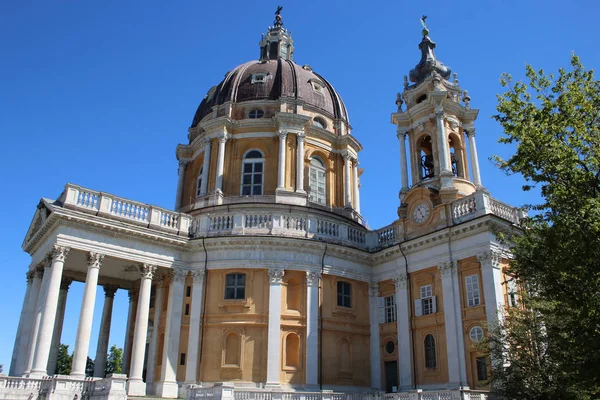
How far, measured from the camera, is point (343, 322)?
25.9 metres

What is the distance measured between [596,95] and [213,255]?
17.7 meters

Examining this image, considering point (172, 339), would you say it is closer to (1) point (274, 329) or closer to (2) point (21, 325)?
(1) point (274, 329)

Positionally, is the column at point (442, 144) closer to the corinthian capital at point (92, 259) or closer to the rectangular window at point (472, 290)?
the rectangular window at point (472, 290)

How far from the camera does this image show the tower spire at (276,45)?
4109 centimetres

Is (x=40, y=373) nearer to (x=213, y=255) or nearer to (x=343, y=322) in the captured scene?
(x=213, y=255)

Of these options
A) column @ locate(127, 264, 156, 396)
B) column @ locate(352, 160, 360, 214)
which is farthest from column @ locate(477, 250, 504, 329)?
column @ locate(127, 264, 156, 396)

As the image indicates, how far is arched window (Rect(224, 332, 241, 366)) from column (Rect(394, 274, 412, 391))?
7474 mm

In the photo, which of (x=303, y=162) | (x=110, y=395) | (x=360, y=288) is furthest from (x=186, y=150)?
(x=110, y=395)

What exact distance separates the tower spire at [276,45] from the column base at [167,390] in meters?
25.7

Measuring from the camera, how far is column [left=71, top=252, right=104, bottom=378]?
20.8m

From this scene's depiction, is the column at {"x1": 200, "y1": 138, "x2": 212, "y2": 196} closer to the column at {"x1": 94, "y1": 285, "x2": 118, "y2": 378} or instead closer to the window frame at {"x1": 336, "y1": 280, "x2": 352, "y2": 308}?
the column at {"x1": 94, "y1": 285, "x2": 118, "y2": 378}

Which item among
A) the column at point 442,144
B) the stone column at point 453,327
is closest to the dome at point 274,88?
the column at point 442,144

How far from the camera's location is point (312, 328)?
2472cm

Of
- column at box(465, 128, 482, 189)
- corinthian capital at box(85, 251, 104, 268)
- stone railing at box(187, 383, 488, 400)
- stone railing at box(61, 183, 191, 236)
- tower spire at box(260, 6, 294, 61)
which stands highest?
tower spire at box(260, 6, 294, 61)
